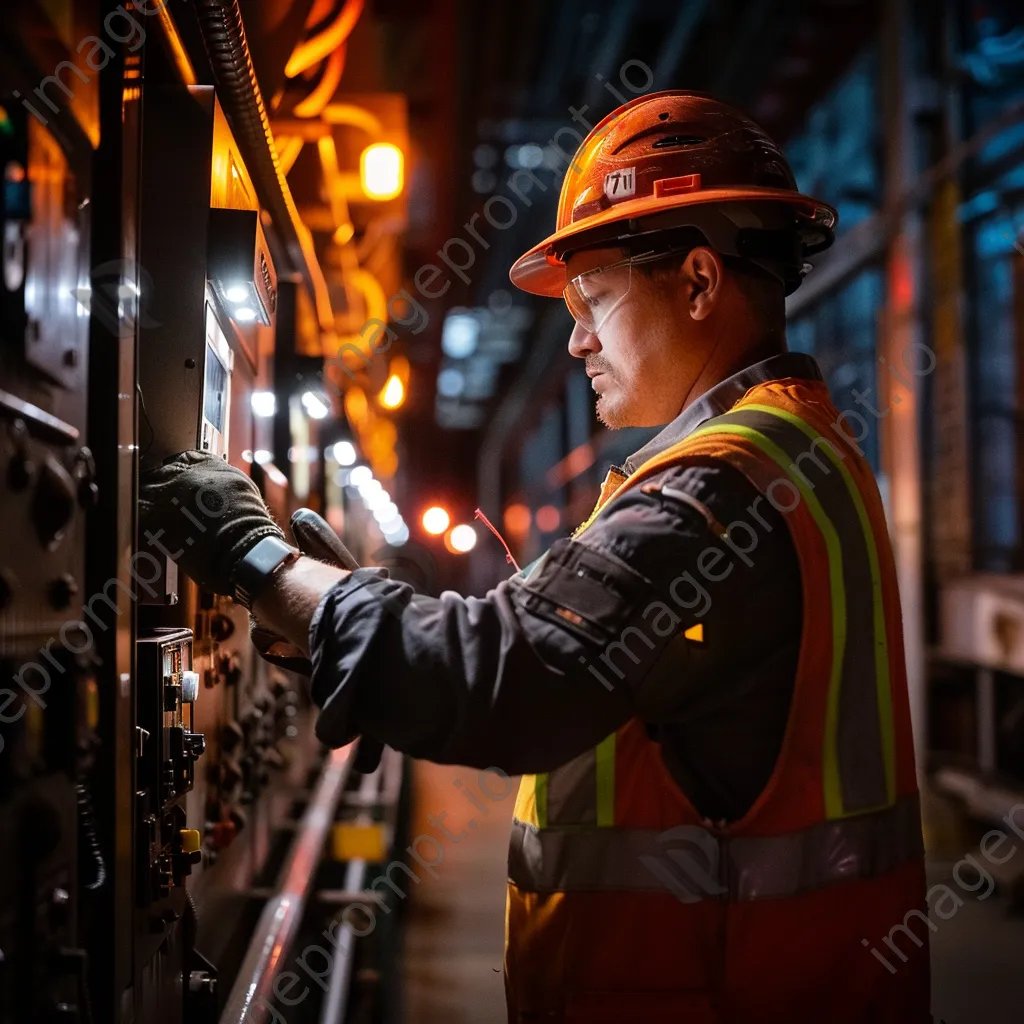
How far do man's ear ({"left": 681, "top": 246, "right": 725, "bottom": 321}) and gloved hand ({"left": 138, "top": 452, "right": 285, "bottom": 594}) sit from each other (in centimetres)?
73

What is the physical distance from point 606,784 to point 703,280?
785mm

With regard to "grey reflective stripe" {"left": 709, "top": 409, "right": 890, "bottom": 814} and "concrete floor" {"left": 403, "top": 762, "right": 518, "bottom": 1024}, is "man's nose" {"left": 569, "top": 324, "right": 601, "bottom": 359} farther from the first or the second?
"concrete floor" {"left": 403, "top": 762, "right": 518, "bottom": 1024}

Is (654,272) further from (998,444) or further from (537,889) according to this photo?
(998,444)

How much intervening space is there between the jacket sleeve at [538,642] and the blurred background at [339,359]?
304mm

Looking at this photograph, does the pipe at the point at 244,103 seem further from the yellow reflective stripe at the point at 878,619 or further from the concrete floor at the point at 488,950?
the concrete floor at the point at 488,950

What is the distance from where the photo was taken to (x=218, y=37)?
1950mm

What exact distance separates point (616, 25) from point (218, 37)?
7515mm

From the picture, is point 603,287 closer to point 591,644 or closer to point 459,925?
point 591,644

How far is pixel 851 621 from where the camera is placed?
146cm

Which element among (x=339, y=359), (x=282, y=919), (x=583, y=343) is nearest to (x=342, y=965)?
(x=282, y=919)

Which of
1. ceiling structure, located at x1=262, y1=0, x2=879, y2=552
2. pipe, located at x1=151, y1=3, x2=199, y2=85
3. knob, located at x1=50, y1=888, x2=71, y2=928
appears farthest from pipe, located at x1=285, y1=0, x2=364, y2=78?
knob, located at x1=50, y1=888, x2=71, y2=928

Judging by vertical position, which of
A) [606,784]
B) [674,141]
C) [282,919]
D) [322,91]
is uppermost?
[322,91]

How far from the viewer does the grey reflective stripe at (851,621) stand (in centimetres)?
144

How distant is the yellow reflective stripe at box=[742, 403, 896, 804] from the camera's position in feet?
4.87
